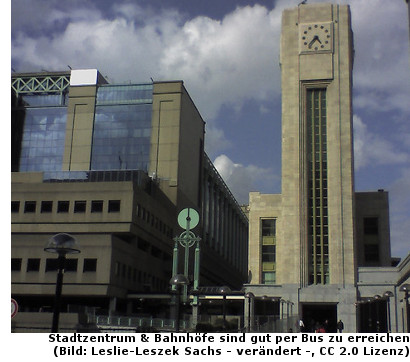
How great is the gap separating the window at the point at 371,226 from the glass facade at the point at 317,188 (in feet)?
47.5

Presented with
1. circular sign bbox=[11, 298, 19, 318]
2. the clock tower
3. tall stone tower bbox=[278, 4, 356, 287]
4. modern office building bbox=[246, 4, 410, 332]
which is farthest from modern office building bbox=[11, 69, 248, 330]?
circular sign bbox=[11, 298, 19, 318]

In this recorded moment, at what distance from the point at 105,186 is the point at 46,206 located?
9255mm

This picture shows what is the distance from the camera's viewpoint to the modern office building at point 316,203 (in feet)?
265

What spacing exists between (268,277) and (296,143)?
2057 centimetres

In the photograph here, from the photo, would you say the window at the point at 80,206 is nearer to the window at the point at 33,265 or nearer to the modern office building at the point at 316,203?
the window at the point at 33,265

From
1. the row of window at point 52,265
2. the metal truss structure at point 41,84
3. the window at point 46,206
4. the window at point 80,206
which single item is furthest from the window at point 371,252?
the metal truss structure at point 41,84

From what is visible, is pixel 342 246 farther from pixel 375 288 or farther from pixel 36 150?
pixel 36 150

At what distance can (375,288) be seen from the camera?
3132 inches

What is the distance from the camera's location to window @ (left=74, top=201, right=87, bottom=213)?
286 ft

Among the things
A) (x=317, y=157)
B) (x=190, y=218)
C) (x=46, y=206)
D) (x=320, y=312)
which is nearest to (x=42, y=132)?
(x=46, y=206)

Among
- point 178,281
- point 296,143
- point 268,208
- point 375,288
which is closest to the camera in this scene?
point 178,281

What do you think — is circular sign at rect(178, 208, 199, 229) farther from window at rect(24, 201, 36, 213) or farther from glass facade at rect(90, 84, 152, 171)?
glass facade at rect(90, 84, 152, 171)
